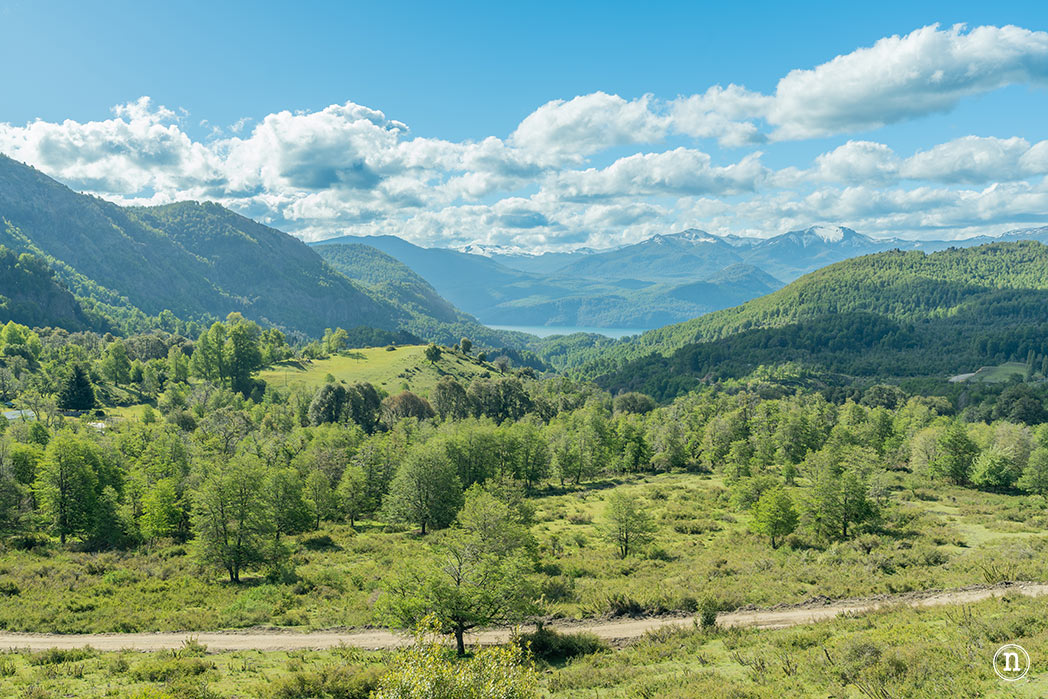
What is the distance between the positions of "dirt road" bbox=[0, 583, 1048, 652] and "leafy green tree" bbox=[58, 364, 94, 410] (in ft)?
363

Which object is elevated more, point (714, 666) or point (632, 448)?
point (632, 448)

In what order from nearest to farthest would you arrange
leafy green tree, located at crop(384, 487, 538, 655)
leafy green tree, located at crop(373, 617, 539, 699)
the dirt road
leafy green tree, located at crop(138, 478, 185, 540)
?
leafy green tree, located at crop(373, 617, 539, 699) < leafy green tree, located at crop(384, 487, 538, 655) < the dirt road < leafy green tree, located at crop(138, 478, 185, 540)

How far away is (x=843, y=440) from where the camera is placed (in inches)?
3831

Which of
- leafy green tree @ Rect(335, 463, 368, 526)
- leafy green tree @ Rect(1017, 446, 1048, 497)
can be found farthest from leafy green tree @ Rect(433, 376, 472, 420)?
leafy green tree @ Rect(1017, 446, 1048, 497)

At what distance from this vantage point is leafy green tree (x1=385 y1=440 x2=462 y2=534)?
63.8 m

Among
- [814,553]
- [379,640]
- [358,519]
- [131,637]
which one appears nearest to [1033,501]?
[814,553]

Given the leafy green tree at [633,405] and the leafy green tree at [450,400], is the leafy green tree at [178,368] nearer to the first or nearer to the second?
the leafy green tree at [450,400]

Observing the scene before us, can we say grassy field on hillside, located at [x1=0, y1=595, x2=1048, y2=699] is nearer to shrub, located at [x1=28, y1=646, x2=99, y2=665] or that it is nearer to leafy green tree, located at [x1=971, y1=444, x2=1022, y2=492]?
shrub, located at [x1=28, y1=646, x2=99, y2=665]

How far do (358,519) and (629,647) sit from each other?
177ft

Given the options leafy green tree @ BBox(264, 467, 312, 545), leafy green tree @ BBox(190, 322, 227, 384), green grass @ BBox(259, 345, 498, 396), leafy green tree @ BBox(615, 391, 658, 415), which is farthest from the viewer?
leafy green tree @ BBox(615, 391, 658, 415)

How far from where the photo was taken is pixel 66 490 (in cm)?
5641

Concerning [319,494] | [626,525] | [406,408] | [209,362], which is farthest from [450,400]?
[626,525]

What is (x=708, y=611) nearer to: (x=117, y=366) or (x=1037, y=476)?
(x=1037, y=476)

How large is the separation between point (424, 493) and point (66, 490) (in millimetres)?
36786
